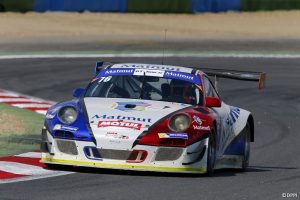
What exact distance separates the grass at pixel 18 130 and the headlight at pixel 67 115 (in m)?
1.67

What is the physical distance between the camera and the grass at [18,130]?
40.9 feet

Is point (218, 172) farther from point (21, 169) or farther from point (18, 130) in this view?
point (18, 130)

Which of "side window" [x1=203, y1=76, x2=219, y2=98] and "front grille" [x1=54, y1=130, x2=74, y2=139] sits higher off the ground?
"side window" [x1=203, y1=76, x2=219, y2=98]

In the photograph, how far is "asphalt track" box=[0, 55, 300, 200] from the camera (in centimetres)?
891

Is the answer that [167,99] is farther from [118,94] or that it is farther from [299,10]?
[299,10]

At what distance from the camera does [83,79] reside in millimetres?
22031

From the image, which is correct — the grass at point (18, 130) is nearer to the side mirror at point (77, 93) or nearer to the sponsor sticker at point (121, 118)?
the side mirror at point (77, 93)

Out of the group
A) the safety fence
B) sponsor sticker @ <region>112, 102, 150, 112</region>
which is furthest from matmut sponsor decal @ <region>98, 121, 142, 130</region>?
the safety fence

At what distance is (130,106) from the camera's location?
416 inches

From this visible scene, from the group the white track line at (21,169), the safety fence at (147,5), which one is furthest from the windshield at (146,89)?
the safety fence at (147,5)

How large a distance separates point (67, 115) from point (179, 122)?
44.3 inches

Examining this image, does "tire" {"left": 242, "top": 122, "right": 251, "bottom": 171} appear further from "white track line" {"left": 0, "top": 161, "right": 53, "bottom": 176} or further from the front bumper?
"white track line" {"left": 0, "top": 161, "right": 53, "bottom": 176}

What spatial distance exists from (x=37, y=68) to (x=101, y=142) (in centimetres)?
1360

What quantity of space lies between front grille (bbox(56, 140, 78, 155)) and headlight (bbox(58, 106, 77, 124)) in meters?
0.22
